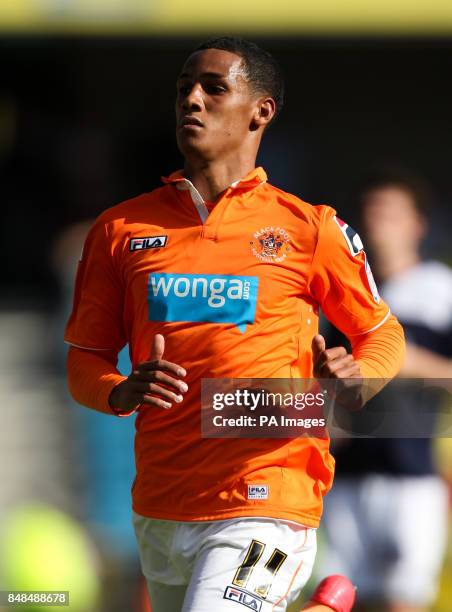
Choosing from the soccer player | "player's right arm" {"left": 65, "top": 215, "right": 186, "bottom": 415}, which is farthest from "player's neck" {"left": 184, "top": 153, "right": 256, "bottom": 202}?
"player's right arm" {"left": 65, "top": 215, "right": 186, "bottom": 415}

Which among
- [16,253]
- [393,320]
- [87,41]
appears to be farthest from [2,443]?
[393,320]

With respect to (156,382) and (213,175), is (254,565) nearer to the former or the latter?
(156,382)

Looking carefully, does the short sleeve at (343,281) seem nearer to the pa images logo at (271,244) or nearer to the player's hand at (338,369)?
the pa images logo at (271,244)

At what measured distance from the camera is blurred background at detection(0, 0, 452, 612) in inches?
143

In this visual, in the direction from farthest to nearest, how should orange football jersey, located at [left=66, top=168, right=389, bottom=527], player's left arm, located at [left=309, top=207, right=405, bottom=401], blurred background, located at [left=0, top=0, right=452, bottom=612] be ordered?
blurred background, located at [left=0, top=0, right=452, bottom=612]
player's left arm, located at [left=309, top=207, right=405, bottom=401]
orange football jersey, located at [left=66, top=168, right=389, bottom=527]

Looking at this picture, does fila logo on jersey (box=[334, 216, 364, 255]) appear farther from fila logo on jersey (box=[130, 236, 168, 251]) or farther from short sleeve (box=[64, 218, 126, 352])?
short sleeve (box=[64, 218, 126, 352])

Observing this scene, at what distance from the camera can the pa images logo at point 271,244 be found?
2648 millimetres

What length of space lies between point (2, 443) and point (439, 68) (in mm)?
2082

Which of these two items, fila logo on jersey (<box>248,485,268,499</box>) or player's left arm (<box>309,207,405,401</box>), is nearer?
fila logo on jersey (<box>248,485,268,499</box>)

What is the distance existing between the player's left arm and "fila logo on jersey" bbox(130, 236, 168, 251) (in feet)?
1.29

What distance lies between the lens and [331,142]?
372 cm

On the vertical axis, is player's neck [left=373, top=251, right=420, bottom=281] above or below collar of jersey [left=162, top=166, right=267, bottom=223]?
below

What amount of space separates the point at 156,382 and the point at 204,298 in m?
0.32

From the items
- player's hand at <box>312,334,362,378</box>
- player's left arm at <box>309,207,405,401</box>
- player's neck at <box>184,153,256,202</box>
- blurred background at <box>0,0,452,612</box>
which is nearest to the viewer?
player's hand at <box>312,334,362,378</box>
